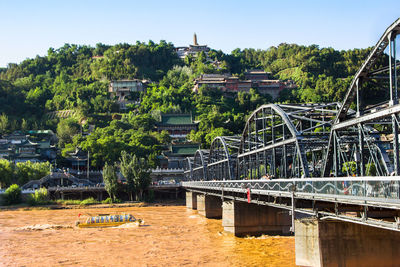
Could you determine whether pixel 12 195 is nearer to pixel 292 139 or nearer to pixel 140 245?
pixel 140 245

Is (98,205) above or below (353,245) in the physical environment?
below

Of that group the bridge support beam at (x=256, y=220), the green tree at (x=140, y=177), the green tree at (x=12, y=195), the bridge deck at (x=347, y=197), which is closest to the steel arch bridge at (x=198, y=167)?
the green tree at (x=140, y=177)

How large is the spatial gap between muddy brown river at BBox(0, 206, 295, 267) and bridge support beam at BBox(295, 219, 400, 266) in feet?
32.2

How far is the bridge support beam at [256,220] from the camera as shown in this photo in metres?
49.0

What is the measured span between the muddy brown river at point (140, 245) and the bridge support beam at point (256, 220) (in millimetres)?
1371

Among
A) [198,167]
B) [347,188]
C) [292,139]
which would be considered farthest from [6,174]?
[347,188]

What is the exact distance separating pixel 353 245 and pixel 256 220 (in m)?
22.1

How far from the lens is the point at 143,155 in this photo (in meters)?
122

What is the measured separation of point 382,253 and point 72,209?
72710 mm

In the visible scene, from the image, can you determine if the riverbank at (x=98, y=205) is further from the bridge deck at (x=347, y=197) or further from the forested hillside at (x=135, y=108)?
the bridge deck at (x=347, y=197)

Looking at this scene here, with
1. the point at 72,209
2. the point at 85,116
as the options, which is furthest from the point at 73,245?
the point at 85,116

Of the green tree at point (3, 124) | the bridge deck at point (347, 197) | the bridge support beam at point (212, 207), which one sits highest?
the green tree at point (3, 124)

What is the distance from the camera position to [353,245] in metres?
27.6

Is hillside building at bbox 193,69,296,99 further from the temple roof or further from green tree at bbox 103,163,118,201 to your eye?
green tree at bbox 103,163,118,201
